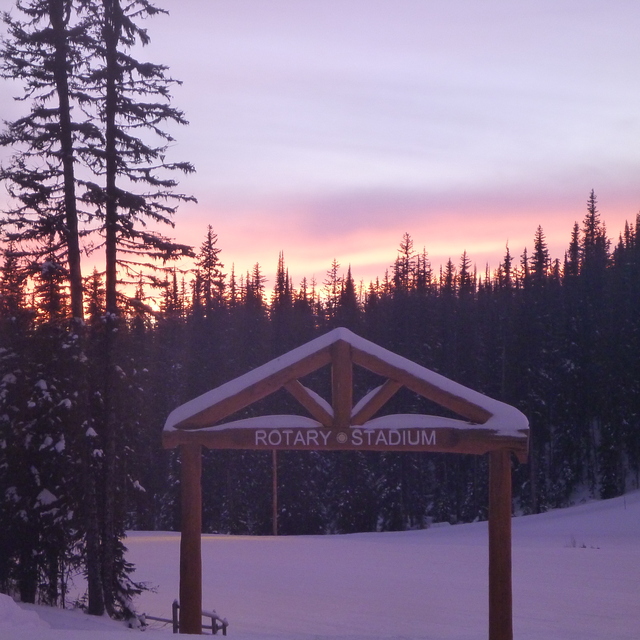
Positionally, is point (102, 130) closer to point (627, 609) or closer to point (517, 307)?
point (627, 609)

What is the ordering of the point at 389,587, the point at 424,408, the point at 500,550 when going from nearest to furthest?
the point at 500,550, the point at 389,587, the point at 424,408

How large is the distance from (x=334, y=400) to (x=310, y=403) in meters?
0.34

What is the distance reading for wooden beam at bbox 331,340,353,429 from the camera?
9.42 m

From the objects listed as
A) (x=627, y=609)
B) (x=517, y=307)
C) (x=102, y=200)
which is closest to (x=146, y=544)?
(x=102, y=200)

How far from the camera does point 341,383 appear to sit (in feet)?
31.0

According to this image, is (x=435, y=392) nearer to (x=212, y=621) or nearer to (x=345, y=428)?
(x=345, y=428)

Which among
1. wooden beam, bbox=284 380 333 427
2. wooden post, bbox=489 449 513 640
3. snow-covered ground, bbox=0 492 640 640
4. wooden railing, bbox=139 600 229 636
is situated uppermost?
wooden beam, bbox=284 380 333 427

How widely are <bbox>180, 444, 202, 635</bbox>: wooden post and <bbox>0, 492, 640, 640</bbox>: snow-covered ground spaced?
60 cm

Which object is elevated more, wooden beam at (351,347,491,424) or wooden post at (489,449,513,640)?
wooden beam at (351,347,491,424)

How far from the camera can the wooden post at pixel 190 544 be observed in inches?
372

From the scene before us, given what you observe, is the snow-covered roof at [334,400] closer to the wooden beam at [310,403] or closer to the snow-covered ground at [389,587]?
the wooden beam at [310,403]

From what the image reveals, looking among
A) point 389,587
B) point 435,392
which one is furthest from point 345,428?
point 389,587

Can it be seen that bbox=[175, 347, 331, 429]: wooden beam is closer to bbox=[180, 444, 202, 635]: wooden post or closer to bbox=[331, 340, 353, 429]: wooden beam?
bbox=[331, 340, 353, 429]: wooden beam

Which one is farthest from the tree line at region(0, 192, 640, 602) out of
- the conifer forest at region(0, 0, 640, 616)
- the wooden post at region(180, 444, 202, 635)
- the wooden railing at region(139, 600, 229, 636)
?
the wooden post at region(180, 444, 202, 635)
